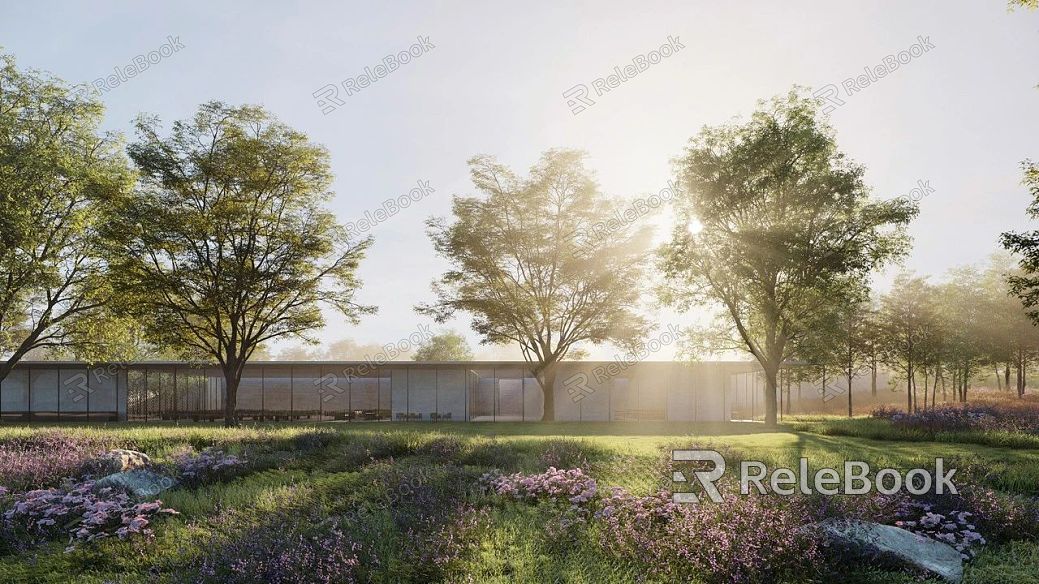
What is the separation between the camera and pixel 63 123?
30.0m

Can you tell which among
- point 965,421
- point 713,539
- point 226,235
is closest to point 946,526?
point 713,539

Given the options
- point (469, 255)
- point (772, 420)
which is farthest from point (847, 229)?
point (469, 255)

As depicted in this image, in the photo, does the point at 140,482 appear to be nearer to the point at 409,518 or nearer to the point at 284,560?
the point at 409,518

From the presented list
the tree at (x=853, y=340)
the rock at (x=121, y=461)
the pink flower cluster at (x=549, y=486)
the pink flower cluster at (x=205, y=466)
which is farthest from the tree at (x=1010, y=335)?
the rock at (x=121, y=461)

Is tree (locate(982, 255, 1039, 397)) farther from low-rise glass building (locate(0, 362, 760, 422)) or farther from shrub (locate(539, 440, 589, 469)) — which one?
shrub (locate(539, 440, 589, 469))

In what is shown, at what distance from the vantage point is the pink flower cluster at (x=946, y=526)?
8156 millimetres

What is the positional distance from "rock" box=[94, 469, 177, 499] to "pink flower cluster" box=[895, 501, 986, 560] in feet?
36.1

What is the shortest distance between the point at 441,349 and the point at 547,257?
4244cm

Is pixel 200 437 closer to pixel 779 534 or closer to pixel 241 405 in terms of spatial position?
pixel 779 534

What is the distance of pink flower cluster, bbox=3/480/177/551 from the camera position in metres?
8.37

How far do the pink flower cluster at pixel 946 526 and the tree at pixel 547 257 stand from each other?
26.3 meters

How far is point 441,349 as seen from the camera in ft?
249

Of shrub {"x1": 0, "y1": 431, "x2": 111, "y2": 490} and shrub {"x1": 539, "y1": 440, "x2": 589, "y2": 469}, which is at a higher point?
shrub {"x1": 539, "y1": 440, "x2": 589, "y2": 469}

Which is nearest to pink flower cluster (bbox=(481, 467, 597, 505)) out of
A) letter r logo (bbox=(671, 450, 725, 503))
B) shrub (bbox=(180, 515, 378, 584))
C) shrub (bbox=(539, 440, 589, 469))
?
letter r logo (bbox=(671, 450, 725, 503))
